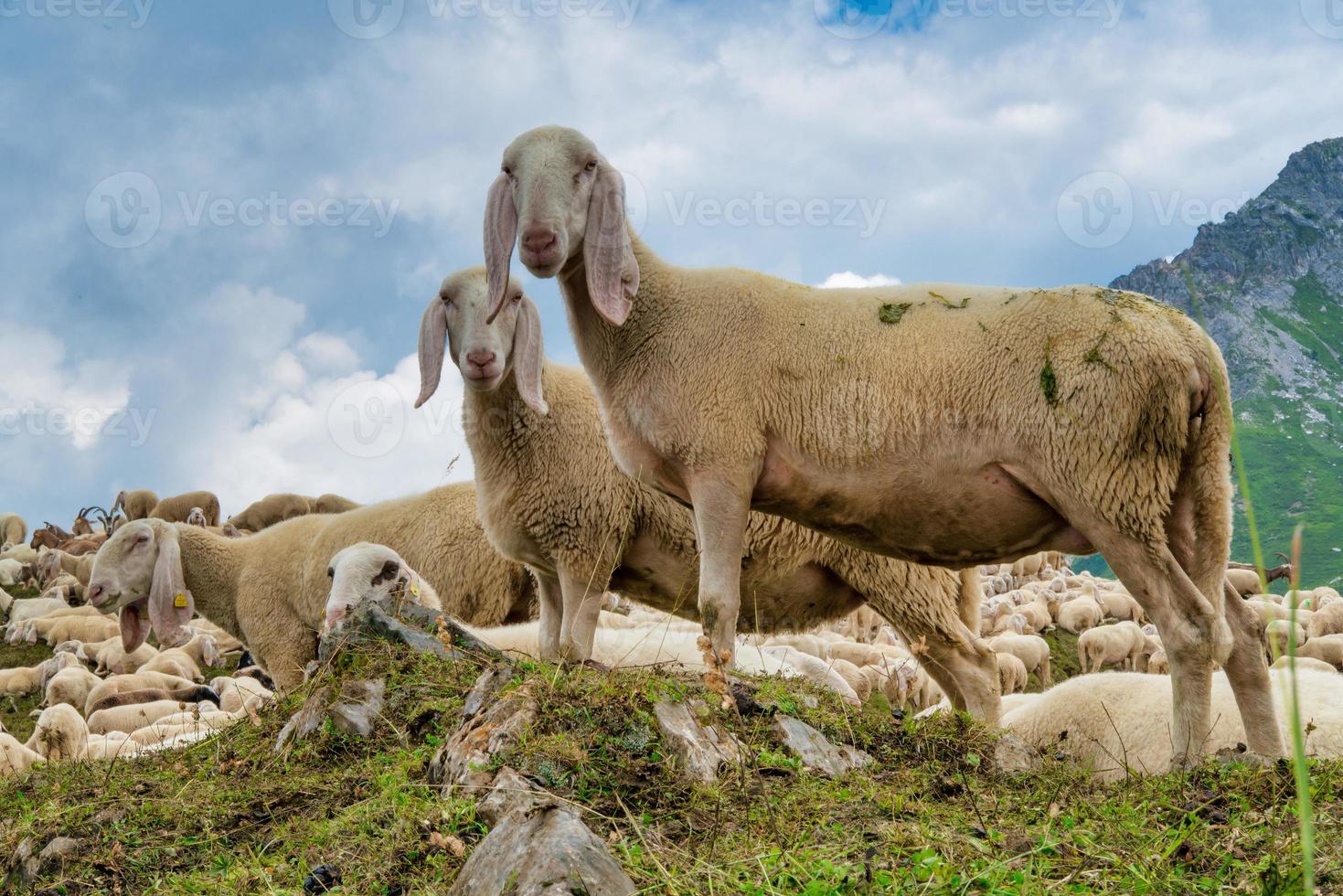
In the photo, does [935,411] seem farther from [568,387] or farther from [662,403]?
[568,387]

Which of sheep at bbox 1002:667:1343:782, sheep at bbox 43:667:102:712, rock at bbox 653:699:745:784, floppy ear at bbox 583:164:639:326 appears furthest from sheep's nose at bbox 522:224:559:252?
sheep at bbox 43:667:102:712

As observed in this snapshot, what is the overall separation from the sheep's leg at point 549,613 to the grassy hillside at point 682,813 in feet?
6.64

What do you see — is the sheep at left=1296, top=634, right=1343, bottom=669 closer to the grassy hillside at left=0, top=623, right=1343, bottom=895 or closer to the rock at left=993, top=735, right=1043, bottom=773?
the rock at left=993, top=735, right=1043, bottom=773

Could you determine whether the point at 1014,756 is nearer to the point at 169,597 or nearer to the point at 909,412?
the point at 909,412

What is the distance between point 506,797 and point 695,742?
0.83 metres

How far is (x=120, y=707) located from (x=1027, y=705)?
11.5 meters

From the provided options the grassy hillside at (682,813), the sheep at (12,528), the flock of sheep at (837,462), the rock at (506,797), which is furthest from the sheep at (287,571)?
the sheep at (12,528)

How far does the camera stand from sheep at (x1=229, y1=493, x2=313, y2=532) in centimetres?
3619

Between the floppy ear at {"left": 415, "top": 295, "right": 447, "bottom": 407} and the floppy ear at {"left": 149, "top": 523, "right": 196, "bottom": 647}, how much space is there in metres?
4.11

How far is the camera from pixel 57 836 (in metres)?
4.72

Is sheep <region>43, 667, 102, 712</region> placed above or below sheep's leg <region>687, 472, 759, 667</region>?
below

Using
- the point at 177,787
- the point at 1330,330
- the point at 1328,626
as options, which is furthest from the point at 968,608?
the point at 1330,330

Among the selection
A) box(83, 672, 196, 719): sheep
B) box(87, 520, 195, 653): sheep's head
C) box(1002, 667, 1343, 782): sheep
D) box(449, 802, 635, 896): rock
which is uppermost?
box(449, 802, 635, 896): rock

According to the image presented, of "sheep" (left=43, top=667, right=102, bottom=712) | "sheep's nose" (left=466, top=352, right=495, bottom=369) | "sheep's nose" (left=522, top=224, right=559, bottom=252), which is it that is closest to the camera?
"sheep's nose" (left=522, top=224, right=559, bottom=252)
